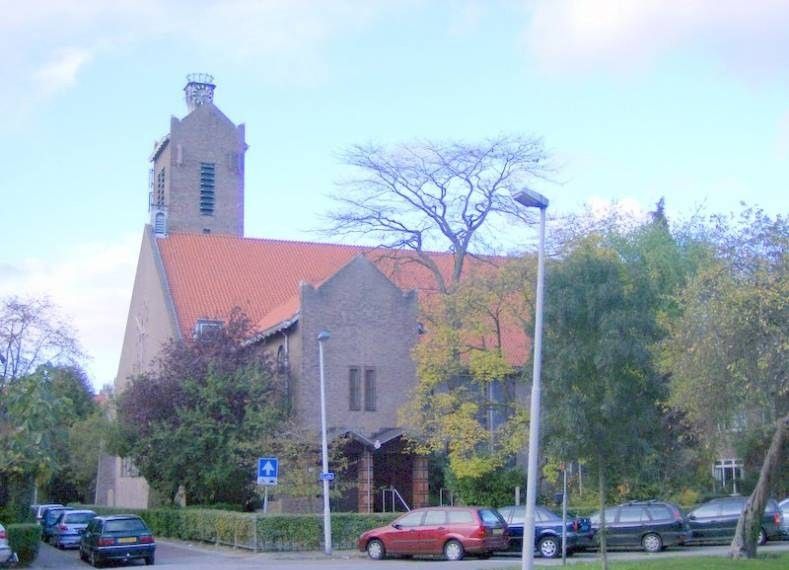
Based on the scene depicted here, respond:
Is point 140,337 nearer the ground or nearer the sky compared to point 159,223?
nearer the ground

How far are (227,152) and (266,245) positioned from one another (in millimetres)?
5790

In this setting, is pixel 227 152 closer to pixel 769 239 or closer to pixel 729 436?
pixel 729 436

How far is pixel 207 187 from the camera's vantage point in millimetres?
58344

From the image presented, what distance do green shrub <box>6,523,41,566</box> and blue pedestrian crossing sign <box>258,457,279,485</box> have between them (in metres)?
6.91

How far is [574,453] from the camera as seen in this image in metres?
22.5

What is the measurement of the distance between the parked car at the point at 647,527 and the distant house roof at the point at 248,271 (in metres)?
17.6

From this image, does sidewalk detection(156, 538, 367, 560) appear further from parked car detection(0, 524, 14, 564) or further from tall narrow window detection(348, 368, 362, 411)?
tall narrow window detection(348, 368, 362, 411)

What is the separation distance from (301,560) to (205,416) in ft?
34.0

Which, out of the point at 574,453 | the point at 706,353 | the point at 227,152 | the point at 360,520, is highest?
the point at 227,152

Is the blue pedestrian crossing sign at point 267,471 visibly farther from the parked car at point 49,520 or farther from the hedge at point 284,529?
the parked car at point 49,520

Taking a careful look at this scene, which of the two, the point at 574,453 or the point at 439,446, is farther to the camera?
the point at 439,446

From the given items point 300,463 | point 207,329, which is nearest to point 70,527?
point 207,329

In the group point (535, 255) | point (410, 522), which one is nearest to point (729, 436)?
point (535, 255)

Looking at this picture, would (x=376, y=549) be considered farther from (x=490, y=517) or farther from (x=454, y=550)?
(x=490, y=517)
